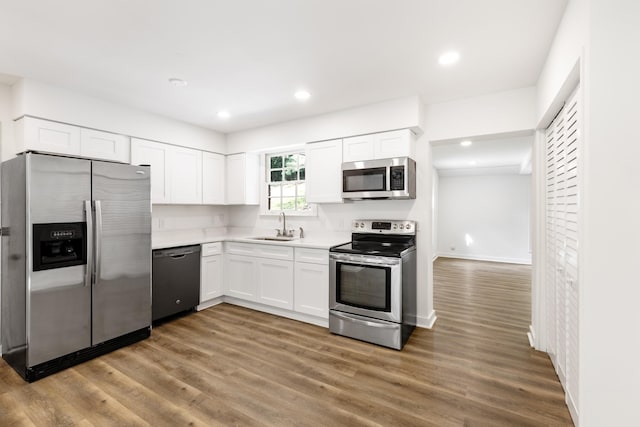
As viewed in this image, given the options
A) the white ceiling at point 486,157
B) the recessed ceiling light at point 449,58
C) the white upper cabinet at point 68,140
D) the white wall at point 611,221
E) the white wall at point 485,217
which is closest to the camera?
the white wall at point 611,221

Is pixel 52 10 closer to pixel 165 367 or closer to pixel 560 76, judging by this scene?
pixel 165 367

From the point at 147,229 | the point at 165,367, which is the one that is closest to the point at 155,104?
the point at 147,229

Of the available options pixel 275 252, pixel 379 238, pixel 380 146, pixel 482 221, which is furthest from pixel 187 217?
pixel 482 221

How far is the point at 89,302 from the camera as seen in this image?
267 centimetres

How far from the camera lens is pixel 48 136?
285 centimetres

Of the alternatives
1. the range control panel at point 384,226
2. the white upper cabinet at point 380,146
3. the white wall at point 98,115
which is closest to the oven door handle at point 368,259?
the range control panel at point 384,226

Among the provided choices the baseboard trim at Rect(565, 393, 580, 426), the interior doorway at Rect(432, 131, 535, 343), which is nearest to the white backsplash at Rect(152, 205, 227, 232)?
the interior doorway at Rect(432, 131, 535, 343)

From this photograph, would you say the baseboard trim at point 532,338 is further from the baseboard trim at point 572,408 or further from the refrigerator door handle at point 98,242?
the refrigerator door handle at point 98,242

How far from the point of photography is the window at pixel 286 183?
4473mm

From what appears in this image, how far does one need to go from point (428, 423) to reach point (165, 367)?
2128 mm

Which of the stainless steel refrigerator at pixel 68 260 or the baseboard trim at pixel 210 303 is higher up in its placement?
the stainless steel refrigerator at pixel 68 260

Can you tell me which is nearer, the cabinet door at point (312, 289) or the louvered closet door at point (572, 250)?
the louvered closet door at point (572, 250)

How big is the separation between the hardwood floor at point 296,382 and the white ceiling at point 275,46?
258 centimetres

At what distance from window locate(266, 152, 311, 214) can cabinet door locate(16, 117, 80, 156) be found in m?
2.44
